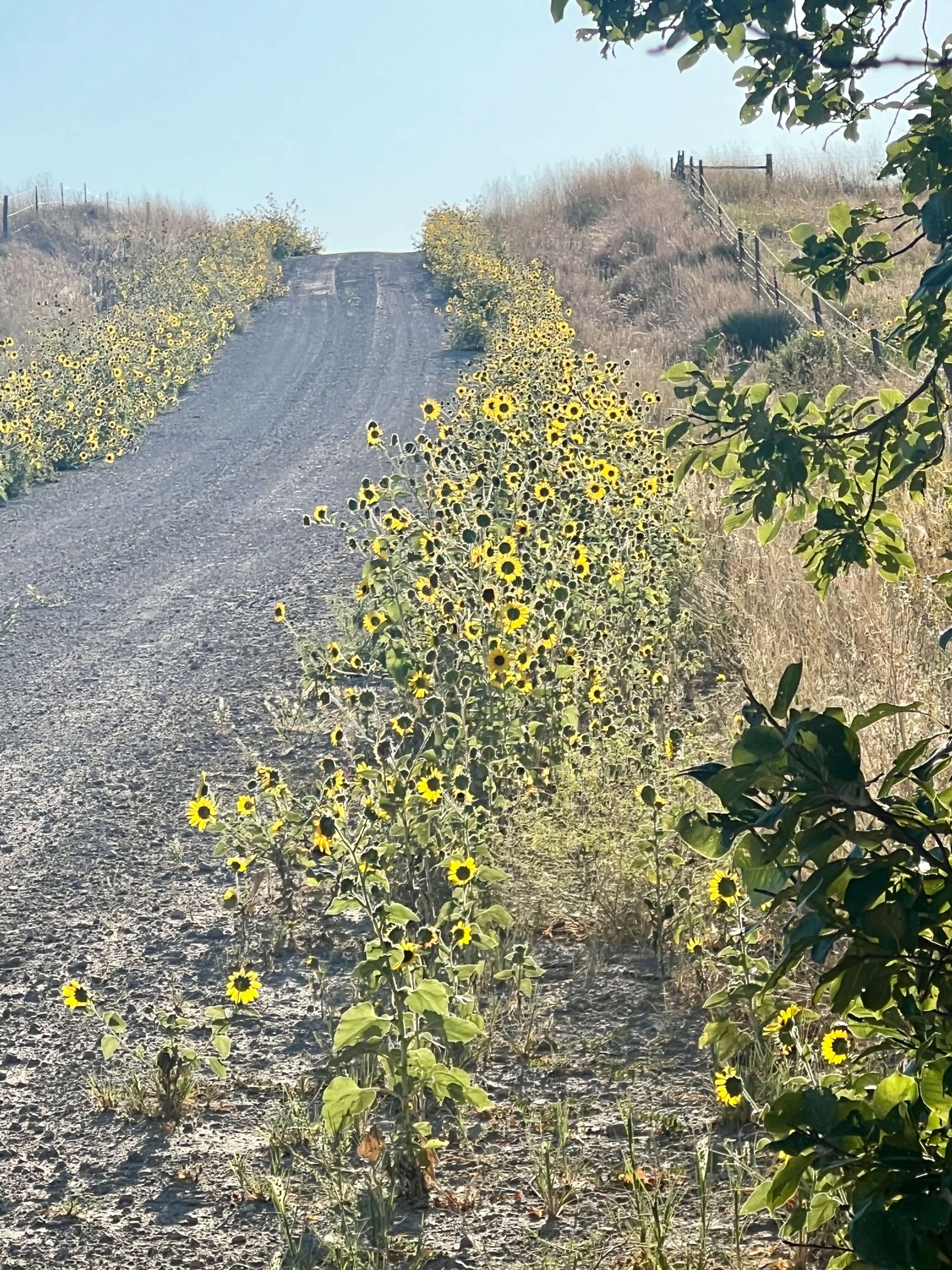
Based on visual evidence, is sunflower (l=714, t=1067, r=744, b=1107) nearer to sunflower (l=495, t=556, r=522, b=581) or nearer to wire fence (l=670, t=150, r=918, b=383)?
sunflower (l=495, t=556, r=522, b=581)

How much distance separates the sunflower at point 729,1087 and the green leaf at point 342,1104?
2.39ft

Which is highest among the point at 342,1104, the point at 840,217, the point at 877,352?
the point at 840,217

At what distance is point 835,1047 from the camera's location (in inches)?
114

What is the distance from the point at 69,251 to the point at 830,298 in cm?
2920

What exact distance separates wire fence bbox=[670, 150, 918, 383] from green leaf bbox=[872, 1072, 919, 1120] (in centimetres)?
921

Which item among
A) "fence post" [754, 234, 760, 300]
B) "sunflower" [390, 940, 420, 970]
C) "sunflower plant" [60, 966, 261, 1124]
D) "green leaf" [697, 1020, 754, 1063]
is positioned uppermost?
"fence post" [754, 234, 760, 300]

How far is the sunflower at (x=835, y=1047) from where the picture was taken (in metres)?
2.86

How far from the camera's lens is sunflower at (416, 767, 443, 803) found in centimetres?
405

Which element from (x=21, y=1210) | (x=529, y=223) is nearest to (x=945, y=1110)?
(x=21, y=1210)

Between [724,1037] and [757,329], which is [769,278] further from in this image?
[724,1037]

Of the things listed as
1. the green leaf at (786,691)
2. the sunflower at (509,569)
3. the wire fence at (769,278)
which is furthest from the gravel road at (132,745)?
the wire fence at (769,278)

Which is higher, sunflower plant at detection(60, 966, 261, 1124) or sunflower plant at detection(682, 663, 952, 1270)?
sunflower plant at detection(682, 663, 952, 1270)

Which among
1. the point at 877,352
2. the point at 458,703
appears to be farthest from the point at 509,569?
the point at 877,352

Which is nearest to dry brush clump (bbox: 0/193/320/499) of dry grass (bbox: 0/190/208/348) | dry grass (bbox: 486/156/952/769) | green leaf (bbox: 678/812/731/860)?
dry grass (bbox: 0/190/208/348)
